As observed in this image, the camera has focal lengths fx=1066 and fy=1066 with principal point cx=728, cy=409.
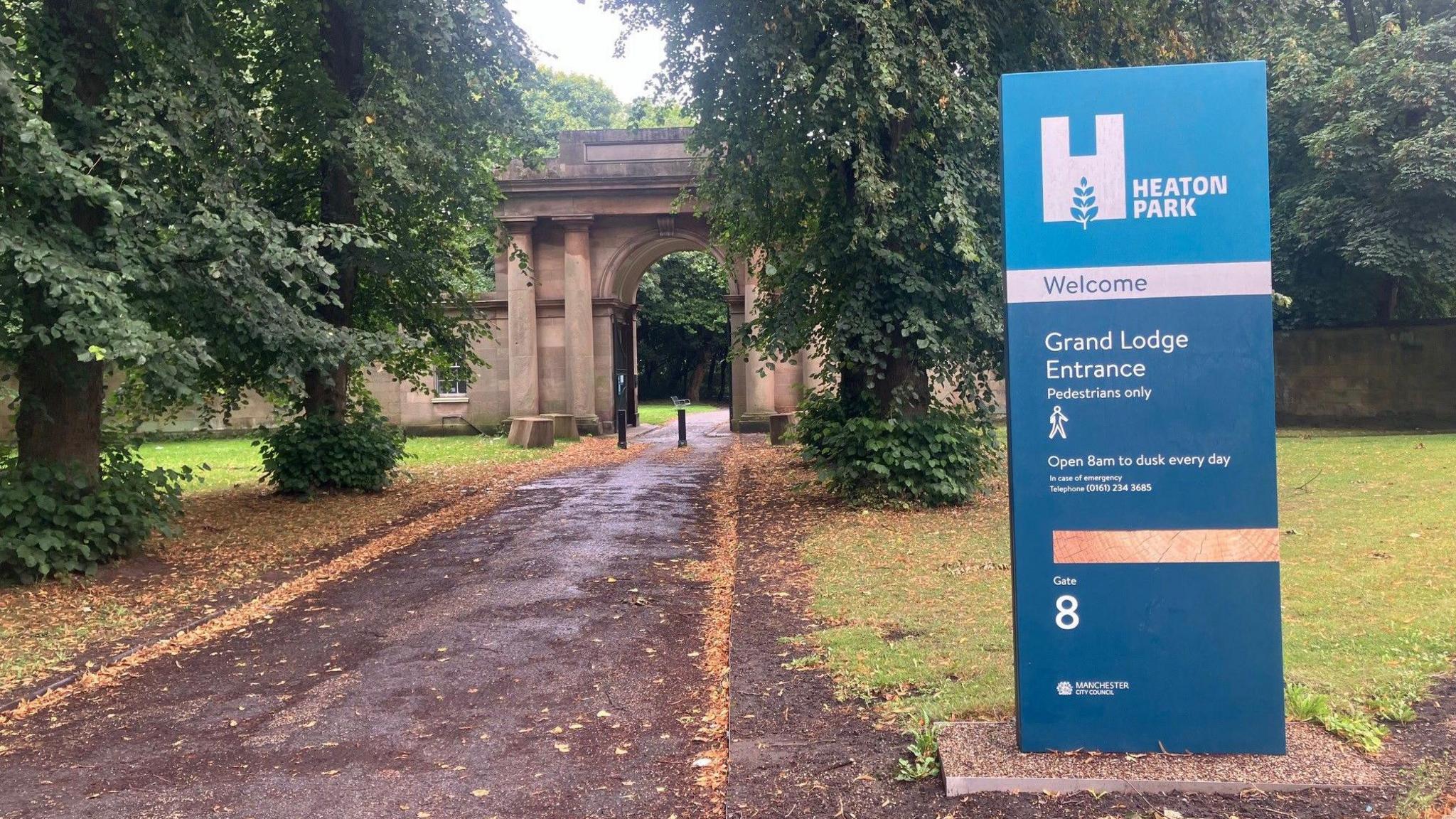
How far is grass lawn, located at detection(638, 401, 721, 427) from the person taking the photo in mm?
38781

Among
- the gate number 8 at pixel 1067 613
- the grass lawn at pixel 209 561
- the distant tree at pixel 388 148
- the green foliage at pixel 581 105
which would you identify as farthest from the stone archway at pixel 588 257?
the gate number 8 at pixel 1067 613

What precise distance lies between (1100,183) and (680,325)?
55.6 metres

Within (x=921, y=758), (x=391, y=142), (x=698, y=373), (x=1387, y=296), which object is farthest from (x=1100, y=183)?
(x=698, y=373)

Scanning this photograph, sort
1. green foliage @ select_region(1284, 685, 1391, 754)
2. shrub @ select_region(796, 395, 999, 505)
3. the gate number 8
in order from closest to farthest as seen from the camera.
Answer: the gate number 8
green foliage @ select_region(1284, 685, 1391, 754)
shrub @ select_region(796, 395, 999, 505)

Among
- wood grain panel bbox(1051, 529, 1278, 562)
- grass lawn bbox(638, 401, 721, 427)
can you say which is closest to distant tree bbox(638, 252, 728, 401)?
grass lawn bbox(638, 401, 721, 427)

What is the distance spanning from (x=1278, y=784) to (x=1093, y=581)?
0.91 m

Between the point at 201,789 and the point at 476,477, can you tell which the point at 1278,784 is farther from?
the point at 476,477

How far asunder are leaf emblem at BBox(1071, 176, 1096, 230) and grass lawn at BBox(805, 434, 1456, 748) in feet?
7.09

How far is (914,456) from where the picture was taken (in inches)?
469

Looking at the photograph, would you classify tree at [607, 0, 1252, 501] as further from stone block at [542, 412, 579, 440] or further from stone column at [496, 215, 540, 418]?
stone column at [496, 215, 540, 418]

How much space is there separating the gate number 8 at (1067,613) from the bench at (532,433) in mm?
20401

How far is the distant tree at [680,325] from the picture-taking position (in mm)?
55812

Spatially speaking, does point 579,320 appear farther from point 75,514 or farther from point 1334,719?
point 1334,719

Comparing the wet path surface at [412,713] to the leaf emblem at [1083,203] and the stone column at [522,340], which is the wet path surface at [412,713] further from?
the stone column at [522,340]
